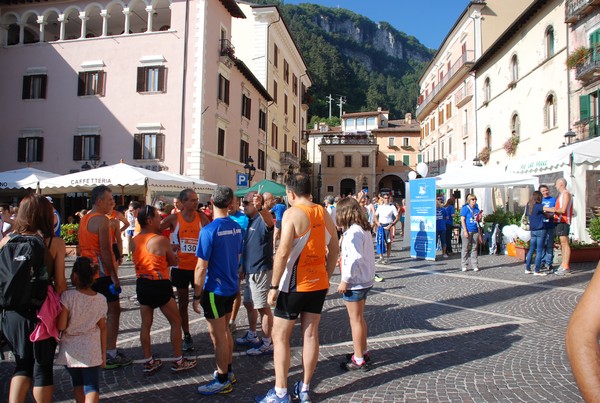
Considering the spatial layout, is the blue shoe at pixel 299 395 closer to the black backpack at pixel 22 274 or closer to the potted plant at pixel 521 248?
the black backpack at pixel 22 274

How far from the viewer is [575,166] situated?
11102 mm

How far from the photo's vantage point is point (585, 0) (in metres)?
17.2

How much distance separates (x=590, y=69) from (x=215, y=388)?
18987 millimetres

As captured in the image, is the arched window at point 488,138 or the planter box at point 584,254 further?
the arched window at point 488,138

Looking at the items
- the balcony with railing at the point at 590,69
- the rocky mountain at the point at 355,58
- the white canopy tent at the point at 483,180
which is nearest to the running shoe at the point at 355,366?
the white canopy tent at the point at 483,180

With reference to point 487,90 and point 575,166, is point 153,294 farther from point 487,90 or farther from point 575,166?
point 487,90

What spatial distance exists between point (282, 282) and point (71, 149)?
937 inches

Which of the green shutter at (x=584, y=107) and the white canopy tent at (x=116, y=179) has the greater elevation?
the green shutter at (x=584, y=107)

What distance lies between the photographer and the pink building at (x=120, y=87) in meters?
22.4

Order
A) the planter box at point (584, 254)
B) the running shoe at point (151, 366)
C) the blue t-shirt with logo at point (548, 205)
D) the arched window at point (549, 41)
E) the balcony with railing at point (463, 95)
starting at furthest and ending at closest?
the balcony with railing at point (463, 95) → the arched window at point (549, 41) → the planter box at point (584, 254) → the blue t-shirt with logo at point (548, 205) → the running shoe at point (151, 366)

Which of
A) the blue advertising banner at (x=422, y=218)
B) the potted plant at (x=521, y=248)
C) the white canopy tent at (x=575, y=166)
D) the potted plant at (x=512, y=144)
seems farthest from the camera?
the potted plant at (x=512, y=144)

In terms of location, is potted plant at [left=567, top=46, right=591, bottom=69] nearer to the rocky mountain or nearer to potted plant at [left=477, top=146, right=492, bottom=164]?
potted plant at [left=477, top=146, right=492, bottom=164]

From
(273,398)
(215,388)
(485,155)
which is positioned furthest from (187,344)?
(485,155)

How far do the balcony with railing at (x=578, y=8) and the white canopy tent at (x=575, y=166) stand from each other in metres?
8.17
